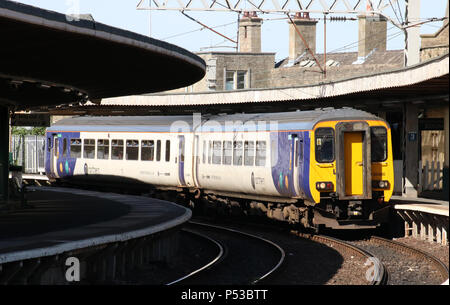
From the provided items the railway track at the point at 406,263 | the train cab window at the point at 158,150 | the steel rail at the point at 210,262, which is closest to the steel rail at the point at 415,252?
the railway track at the point at 406,263

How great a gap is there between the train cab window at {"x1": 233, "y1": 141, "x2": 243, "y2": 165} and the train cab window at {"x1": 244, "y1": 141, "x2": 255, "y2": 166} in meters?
0.28

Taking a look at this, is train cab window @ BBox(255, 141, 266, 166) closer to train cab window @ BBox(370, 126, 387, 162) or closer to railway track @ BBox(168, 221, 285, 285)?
railway track @ BBox(168, 221, 285, 285)

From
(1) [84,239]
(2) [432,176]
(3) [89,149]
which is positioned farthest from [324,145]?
(3) [89,149]

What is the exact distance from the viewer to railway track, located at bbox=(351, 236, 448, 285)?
44.4ft

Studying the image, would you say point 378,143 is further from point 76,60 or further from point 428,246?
point 76,60

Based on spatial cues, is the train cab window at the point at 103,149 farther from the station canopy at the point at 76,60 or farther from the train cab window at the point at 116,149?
the station canopy at the point at 76,60

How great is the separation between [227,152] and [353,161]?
5108 millimetres

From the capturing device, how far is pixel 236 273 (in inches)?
582

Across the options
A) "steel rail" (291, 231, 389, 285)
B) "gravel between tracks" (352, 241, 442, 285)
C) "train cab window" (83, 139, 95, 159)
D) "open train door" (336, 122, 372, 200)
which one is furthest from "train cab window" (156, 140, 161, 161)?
"gravel between tracks" (352, 241, 442, 285)

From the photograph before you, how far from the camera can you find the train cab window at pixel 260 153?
2091cm

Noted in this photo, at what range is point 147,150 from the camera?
26.2 meters

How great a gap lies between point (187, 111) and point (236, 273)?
64.6 feet

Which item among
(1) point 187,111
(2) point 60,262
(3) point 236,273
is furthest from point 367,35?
(2) point 60,262

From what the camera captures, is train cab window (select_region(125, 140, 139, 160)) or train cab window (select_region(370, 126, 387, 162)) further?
train cab window (select_region(125, 140, 139, 160))
